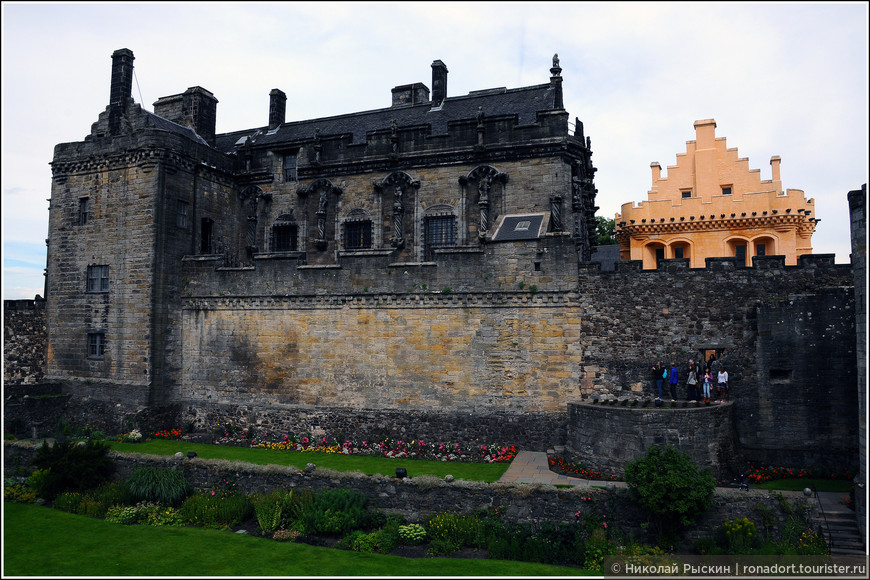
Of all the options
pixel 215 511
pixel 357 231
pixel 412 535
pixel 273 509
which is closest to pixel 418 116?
pixel 357 231

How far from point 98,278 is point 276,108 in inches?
522

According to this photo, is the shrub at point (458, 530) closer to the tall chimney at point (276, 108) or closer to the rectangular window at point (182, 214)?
the rectangular window at point (182, 214)

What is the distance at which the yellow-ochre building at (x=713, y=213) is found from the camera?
28.9 metres

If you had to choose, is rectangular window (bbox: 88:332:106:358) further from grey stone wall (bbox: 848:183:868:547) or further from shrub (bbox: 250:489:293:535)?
grey stone wall (bbox: 848:183:868:547)

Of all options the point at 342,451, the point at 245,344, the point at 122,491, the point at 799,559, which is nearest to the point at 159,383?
the point at 245,344

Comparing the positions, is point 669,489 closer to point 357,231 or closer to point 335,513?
point 335,513

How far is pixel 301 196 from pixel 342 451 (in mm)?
12591

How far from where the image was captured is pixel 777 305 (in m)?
18.6

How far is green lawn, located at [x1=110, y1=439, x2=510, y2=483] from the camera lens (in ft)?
60.8

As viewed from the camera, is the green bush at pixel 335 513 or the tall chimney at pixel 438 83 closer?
the green bush at pixel 335 513

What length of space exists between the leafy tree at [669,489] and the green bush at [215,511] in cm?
1078

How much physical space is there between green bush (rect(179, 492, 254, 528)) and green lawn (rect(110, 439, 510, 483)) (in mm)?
2158

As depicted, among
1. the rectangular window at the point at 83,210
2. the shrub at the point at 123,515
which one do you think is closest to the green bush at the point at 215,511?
the shrub at the point at 123,515

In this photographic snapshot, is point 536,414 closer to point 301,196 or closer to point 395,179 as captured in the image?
point 395,179
